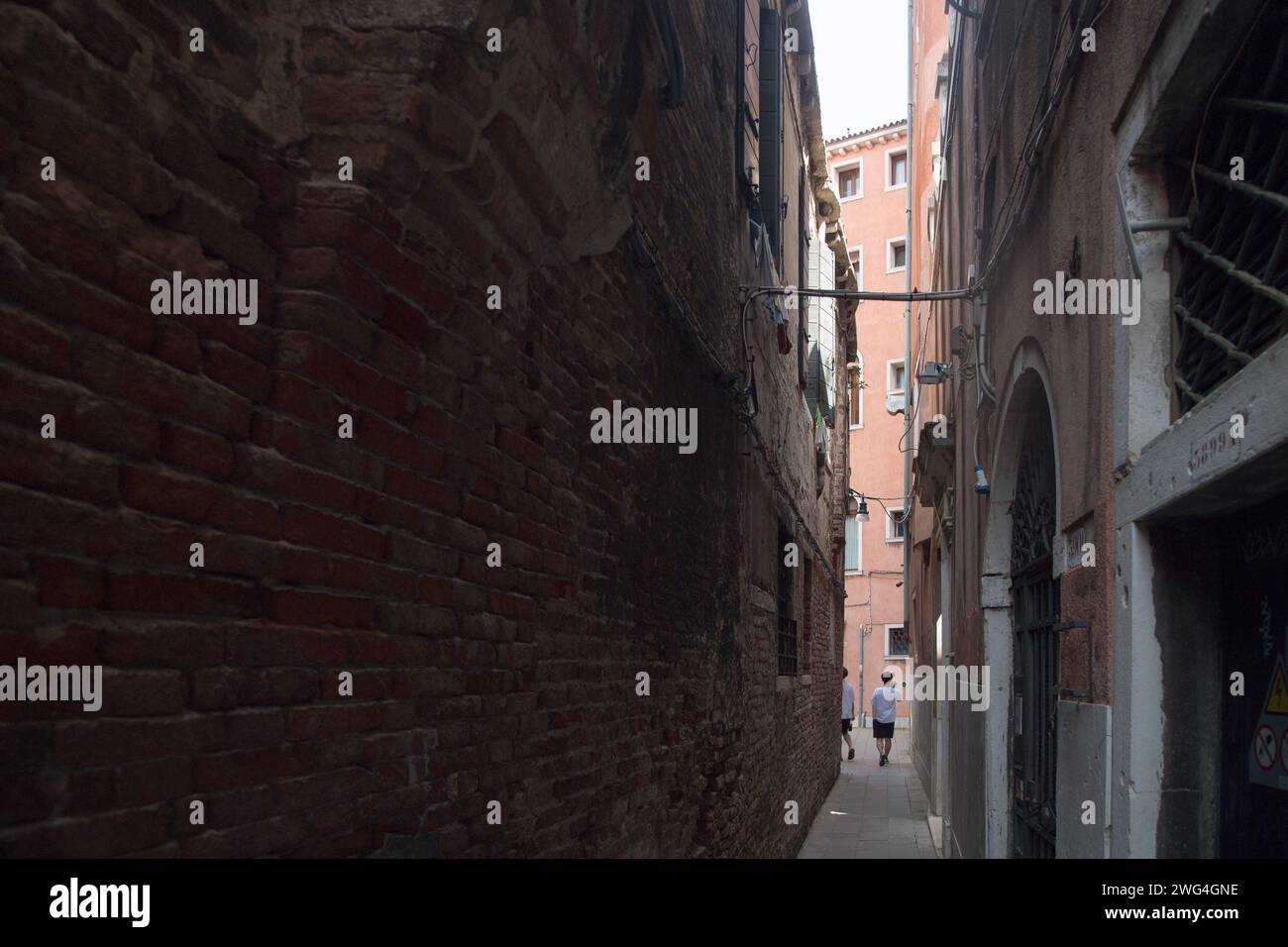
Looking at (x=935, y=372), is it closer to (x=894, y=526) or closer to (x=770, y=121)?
(x=770, y=121)

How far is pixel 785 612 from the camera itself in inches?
413

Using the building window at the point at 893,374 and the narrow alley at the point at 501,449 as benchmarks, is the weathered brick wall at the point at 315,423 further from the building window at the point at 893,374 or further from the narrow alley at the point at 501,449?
the building window at the point at 893,374

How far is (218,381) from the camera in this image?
2.03 meters

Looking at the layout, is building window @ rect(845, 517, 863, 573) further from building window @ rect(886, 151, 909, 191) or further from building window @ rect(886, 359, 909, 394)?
building window @ rect(886, 151, 909, 191)

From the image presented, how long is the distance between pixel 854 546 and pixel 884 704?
12.8 meters

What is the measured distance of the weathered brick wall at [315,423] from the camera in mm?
1686

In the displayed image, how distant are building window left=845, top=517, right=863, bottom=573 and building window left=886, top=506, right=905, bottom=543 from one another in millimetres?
714

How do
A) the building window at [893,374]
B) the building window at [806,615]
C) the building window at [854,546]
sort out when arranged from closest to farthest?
the building window at [806,615] → the building window at [854,546] → the building window at [893,374]

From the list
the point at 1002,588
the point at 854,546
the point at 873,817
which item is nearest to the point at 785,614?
the point at 873,817

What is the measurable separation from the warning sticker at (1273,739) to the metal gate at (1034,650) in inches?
73.0

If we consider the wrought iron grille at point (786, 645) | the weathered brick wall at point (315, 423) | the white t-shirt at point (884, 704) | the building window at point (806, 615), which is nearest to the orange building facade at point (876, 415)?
the white t-shirt at point (884, 704)

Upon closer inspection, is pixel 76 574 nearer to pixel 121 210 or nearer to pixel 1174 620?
pixel 121 210
